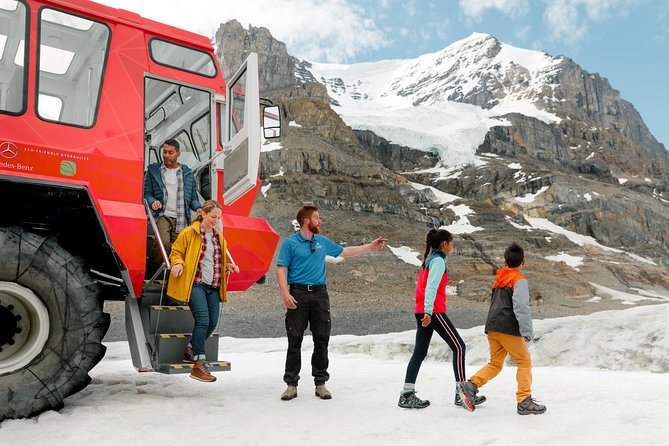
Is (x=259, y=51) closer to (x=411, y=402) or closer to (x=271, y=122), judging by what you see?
(x=271, y=122)

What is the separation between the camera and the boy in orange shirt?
4.42 meters

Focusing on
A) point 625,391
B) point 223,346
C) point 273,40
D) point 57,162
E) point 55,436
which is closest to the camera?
point 55,436

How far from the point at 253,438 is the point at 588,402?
295 centimetres

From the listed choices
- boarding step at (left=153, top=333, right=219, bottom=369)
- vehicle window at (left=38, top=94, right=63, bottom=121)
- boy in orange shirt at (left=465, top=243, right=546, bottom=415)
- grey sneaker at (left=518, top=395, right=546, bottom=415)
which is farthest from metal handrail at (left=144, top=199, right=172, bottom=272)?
grey sneaker at (left=518, top=395, right=546, bottom=415)

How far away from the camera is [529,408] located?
4.35 m

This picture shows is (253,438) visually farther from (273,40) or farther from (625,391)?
(273,40)

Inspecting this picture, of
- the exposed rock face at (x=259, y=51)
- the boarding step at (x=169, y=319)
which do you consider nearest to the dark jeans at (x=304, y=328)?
the boarding step at (x=169, y=319)

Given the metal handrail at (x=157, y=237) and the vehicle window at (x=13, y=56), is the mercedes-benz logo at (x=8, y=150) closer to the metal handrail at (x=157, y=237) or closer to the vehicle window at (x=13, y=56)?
the vehicle window at (x=13, y=56)

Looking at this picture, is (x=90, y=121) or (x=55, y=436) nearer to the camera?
(x=55, y=436)

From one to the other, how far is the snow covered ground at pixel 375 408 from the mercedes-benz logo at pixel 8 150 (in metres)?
2.00

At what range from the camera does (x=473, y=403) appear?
15.0 feet

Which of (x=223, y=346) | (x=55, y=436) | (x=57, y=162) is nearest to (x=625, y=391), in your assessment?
(x=55, y=436)

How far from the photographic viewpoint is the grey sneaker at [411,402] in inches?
184

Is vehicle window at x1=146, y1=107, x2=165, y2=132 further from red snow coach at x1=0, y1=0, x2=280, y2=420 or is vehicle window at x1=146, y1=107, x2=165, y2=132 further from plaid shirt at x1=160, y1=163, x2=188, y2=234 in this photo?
plaid shirt at x1=160, y1=163, x2=188, y2=234
